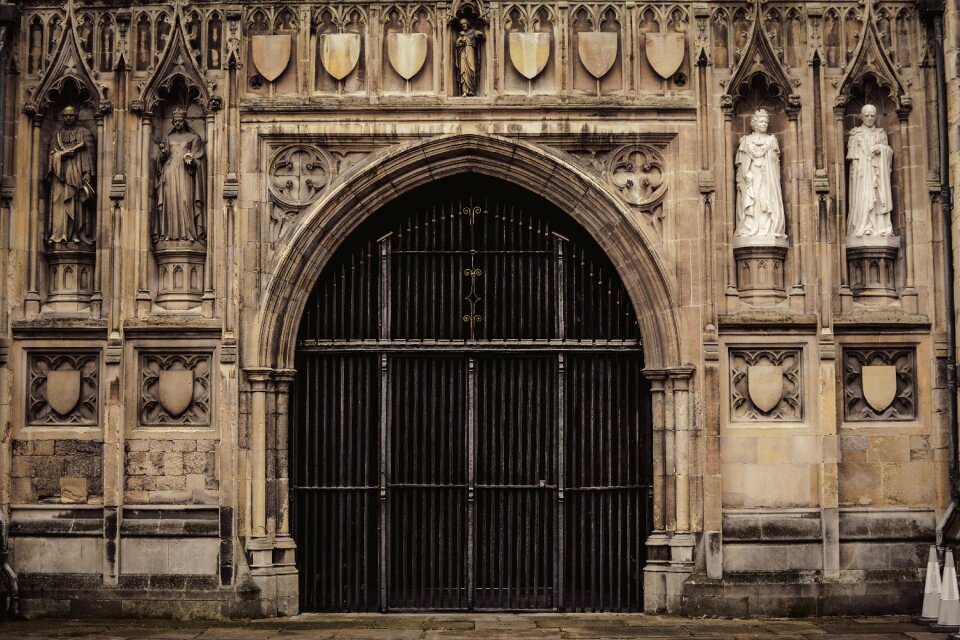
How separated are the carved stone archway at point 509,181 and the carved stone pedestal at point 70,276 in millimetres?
1874

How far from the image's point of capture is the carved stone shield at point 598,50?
1380cm

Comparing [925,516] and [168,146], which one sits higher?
[168,146]

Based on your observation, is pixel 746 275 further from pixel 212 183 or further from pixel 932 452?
pixel 212 183

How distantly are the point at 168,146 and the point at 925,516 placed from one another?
29.0 feet

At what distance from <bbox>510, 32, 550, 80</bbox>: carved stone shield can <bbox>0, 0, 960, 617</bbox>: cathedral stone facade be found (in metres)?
0.04

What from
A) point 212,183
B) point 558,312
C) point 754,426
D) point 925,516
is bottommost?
point 925,516

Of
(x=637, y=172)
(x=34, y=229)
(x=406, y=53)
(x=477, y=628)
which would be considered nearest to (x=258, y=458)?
(x=477, y=628)

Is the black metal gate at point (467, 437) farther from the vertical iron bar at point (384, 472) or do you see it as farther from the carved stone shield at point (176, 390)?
the carved stone shield at point (176, 390)

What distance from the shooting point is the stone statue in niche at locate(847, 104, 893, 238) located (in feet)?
44.8

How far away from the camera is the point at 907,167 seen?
13.8 meters

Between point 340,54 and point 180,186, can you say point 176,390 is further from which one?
point 340,54

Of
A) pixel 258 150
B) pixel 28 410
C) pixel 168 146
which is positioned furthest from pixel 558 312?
pixel 28 410

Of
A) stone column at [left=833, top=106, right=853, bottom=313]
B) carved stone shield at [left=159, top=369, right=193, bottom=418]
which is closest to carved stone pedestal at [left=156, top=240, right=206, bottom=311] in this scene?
carved stone shield at [left=159, top=369, right=193, bottom=418]

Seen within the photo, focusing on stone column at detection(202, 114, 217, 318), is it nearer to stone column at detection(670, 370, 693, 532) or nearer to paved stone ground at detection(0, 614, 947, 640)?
paved stone ground at detection(0, 614, 947, 640)
